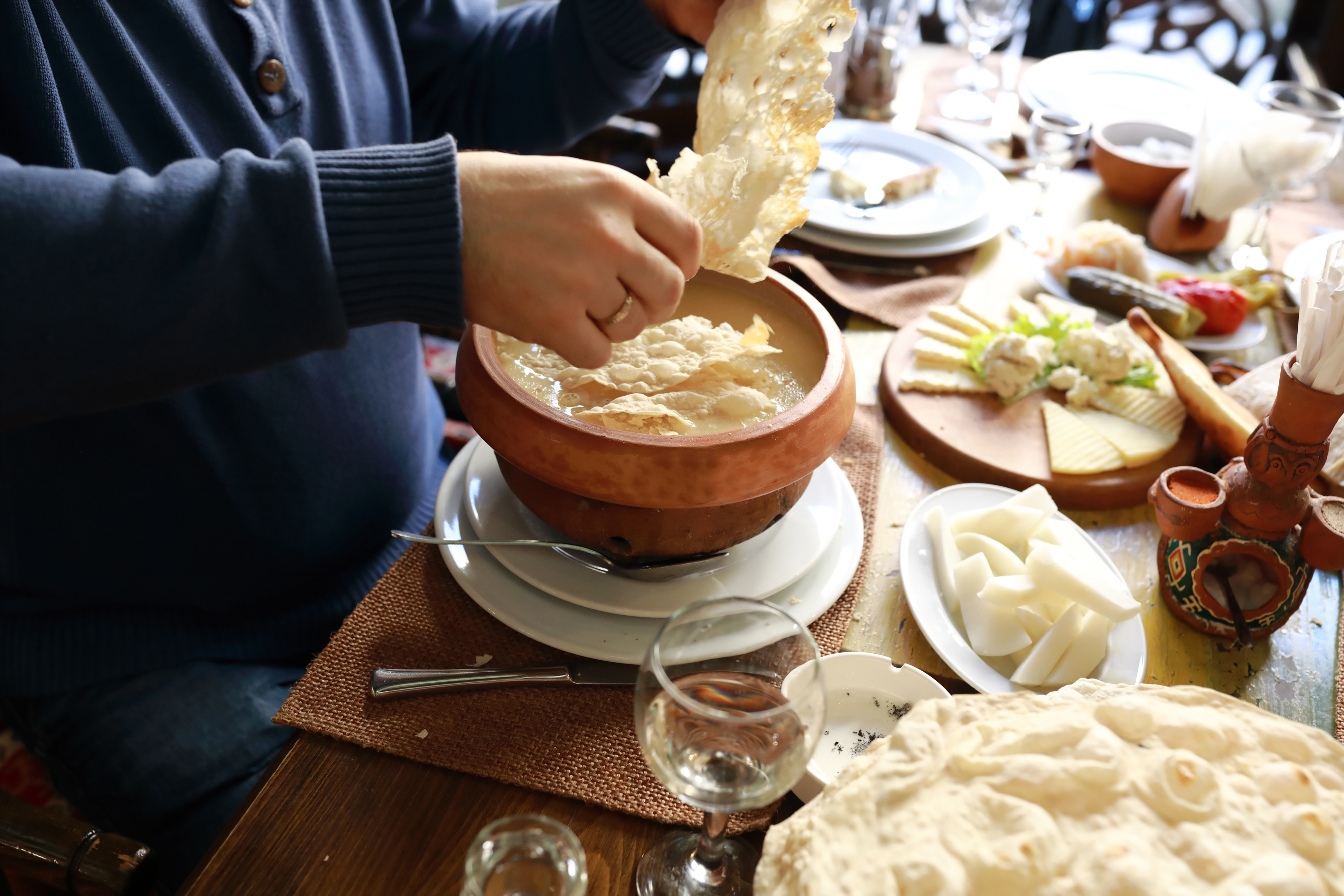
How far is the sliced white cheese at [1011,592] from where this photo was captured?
1153mm

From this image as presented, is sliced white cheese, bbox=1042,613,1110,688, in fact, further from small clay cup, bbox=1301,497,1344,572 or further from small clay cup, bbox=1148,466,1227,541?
small clay cup, bbox=1301,497,1344,572

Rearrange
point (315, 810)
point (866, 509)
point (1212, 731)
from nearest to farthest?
1. point (1212, 731)
2. point (315, 810)
3. point (866, 509)

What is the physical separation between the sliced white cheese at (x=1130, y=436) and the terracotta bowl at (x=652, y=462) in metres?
0.60

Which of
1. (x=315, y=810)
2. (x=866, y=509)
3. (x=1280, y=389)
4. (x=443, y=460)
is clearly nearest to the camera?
(x=315, y=810)

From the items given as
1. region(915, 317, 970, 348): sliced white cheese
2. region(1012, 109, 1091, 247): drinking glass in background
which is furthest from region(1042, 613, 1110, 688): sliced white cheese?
region(1012, 109, 1091, 247): drinking glass in background

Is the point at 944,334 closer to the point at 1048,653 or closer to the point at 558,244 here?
the point at 1048,653

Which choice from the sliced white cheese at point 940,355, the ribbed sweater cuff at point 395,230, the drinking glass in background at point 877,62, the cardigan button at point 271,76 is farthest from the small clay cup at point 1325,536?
the drinking glass in background at point 877,62

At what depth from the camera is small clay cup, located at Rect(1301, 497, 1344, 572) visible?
1096 millimetres

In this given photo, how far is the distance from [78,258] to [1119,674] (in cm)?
125

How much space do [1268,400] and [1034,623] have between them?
29.9 inches

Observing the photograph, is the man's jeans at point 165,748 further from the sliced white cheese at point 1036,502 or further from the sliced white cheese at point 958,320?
the sliced white cheese at point 958,320

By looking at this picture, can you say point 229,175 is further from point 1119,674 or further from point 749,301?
point 1119,674

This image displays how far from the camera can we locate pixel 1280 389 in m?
1.09

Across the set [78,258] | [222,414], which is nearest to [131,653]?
[222,414]
